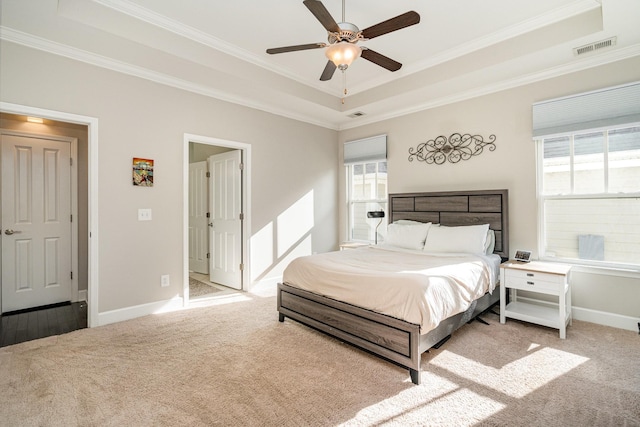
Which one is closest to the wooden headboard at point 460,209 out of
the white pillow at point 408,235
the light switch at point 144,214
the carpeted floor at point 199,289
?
the white pillow at point 408,235

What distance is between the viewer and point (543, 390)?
205cm

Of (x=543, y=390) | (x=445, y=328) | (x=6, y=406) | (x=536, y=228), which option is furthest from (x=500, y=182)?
(x=6, y=406)

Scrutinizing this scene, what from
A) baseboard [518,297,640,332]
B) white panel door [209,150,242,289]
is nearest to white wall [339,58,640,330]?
baseboard [518,297,640,332]

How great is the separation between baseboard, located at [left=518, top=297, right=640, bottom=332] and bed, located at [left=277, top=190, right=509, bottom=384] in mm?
756

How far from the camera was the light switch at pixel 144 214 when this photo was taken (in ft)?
11.4

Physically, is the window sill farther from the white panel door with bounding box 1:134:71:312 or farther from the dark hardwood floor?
the white panel door with bounding box 1:134:71:312

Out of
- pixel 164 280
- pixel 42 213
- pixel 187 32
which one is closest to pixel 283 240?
pixel 164 280

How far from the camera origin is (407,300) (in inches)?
87.8

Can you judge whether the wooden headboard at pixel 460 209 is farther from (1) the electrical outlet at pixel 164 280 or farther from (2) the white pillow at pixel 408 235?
(1) the electrical outlet at pixel 164 280

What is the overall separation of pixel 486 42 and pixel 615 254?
2.55 metres

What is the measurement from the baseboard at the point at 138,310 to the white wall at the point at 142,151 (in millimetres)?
50

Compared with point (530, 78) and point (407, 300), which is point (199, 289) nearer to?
point (407, 300)

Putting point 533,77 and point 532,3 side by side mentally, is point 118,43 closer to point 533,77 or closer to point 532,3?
point 532,3

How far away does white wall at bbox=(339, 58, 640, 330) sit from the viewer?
308cm
